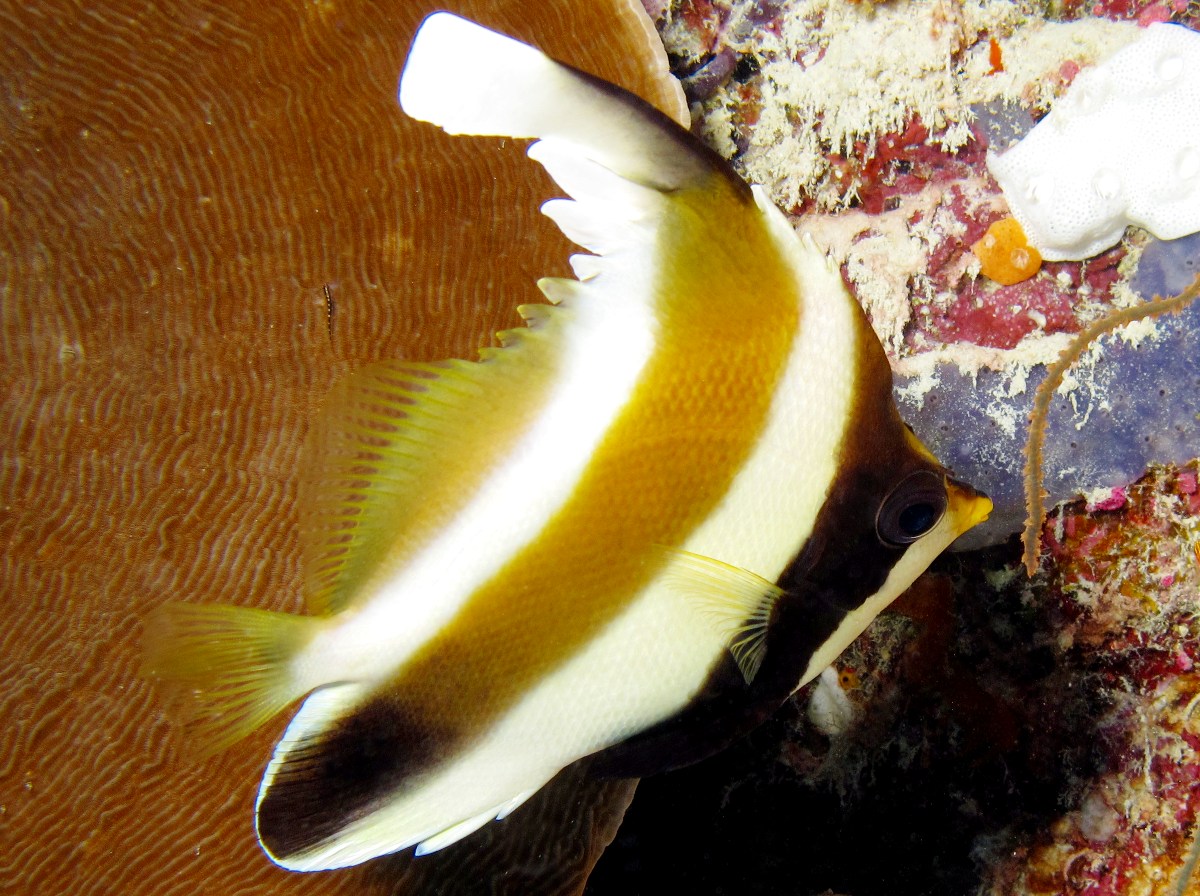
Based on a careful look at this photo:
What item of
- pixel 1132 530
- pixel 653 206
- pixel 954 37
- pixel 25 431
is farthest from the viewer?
pixel 1132 530

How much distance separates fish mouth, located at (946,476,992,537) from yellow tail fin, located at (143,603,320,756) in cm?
125

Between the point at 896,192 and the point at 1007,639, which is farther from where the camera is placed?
the point at 1007,639

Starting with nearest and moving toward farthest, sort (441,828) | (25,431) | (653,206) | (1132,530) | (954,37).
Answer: (653,206), (441,828), (25,431), (954,37), (1132,530)

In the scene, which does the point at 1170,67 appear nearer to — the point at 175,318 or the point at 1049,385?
the point at 1049,385

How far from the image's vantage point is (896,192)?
237 cm

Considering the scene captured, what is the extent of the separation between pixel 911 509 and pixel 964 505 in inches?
6.4

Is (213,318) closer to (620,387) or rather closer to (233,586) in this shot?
(233,586)

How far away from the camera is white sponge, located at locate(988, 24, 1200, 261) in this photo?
203 cm

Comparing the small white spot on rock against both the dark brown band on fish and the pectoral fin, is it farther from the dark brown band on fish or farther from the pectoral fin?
the pectoral fin

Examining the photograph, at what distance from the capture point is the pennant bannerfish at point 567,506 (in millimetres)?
1138

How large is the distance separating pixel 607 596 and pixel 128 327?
170 cm

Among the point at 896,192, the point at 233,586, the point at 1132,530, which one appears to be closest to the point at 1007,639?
the point at 1132,530

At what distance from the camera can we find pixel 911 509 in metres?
1.38

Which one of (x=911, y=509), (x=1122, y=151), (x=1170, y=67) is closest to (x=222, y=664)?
(x=911, y=509)
